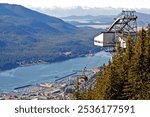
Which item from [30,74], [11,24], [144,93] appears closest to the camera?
[144,93]

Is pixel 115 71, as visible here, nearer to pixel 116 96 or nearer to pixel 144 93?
pixel 116 96

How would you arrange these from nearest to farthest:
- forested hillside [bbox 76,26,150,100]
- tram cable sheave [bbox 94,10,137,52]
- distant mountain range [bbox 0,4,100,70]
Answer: forested hillside [bbox 76,26,150,100] → tram cable sheave [bbox 94,10,137,52] → distant mountain range [bbox 0,4,100,70]

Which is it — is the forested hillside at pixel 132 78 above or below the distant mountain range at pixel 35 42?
above

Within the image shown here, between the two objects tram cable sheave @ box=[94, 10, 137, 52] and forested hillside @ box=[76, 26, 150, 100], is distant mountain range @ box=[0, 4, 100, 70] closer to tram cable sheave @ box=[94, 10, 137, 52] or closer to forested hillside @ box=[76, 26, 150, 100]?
tram cable sheave @ box=[94, 10, 137, 52]

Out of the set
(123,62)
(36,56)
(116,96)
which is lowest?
(36,56)

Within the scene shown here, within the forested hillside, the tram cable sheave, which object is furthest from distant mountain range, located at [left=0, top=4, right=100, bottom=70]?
the forested hillside

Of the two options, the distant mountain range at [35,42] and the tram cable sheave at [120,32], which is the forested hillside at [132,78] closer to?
Answer: the tram cable sheave at [120,32]

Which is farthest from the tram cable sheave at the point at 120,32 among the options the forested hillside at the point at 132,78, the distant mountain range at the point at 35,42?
the distant mountain range at the point at 35,42

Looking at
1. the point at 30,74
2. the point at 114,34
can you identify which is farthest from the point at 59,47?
the point at 114,34

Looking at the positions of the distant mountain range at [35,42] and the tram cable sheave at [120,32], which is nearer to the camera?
the tram cable sheave at [120,32]
